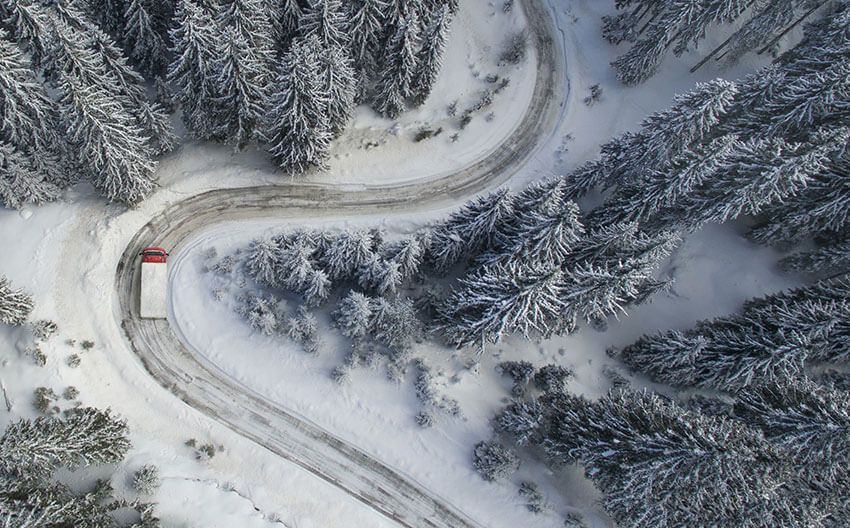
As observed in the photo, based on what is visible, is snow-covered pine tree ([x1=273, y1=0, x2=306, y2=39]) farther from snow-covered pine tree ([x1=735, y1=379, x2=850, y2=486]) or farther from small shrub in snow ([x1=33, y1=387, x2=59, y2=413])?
snow-covered pine tree ([x1=735, y1=379, x2=850, y2=486])

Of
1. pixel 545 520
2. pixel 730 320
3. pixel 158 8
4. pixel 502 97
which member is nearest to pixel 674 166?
pixel 730 320

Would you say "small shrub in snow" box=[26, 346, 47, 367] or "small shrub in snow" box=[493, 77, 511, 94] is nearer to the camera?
"small shrub in snow" box=[26, 346, 47, 367]

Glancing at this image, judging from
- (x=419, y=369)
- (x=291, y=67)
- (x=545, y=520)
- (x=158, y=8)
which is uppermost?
(x=158, y=8)

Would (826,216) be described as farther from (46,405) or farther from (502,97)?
(46,405)

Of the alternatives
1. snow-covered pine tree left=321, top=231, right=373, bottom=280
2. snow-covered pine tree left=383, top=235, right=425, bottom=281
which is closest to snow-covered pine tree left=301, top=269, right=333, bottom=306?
snow-covered pine tree left=321, top=231, right=373, bottom=280

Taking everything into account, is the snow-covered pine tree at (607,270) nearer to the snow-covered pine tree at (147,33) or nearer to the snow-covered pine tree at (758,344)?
the snow-covered pine tree at (758,344)

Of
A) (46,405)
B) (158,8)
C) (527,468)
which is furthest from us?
(158,8)
